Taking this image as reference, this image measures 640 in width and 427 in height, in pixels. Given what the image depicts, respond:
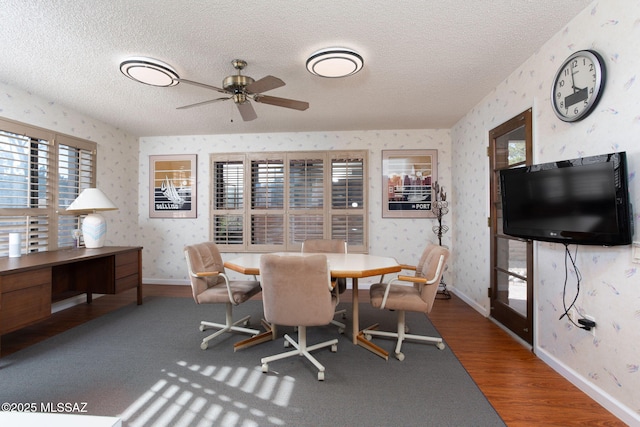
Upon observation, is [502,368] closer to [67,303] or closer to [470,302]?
[470,302]

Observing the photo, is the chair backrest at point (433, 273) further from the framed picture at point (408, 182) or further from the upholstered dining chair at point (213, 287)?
the framed picture at point (408, 182)

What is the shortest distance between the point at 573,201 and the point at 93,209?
4.66 meters

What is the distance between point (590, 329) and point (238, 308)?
131 inches

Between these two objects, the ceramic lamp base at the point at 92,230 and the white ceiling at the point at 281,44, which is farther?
the ceramic lamp base at the point at 92,230

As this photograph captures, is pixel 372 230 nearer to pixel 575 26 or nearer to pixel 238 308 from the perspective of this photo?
pixel 238 308

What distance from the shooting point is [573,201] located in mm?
1806

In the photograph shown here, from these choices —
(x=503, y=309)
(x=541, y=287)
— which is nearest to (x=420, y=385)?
(x=541, y=287)

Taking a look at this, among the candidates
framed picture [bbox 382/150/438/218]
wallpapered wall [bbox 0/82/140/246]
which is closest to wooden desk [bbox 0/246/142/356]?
wallpapered wall [bbox 0/82/140/246]

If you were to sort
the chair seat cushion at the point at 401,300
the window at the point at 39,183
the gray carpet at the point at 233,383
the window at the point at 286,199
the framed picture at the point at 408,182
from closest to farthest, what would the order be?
the gray carpet at the point at 233,383 → the chair seat cushion at the point at 401,300 → the window at the point at 39,183 → the framed picture at the point at 408,182 → the window at the point at 286,199

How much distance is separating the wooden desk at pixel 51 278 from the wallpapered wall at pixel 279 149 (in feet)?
3.50

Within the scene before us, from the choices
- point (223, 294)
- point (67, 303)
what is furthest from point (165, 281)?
point (223, 294)

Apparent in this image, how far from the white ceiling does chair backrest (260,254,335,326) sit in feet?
5.44

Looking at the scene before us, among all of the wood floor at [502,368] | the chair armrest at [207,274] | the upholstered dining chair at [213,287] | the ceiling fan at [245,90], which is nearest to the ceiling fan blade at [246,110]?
the ceiling fan at [245,90]

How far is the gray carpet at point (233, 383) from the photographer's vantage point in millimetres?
1681
